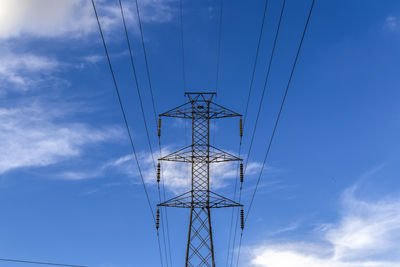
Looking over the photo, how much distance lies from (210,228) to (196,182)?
3749mm

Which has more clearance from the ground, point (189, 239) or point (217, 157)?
point (217, 157)

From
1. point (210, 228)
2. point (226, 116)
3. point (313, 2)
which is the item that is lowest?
point (313, 2)

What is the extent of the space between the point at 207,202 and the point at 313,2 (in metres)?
21.9

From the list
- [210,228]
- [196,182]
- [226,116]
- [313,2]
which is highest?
[226,116]

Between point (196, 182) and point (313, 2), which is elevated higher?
point (196, 182)

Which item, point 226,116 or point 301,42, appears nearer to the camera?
point 301,42

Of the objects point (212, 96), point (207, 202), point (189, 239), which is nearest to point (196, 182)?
point (207, 202)

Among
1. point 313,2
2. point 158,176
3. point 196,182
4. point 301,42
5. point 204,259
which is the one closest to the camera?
point 313,2

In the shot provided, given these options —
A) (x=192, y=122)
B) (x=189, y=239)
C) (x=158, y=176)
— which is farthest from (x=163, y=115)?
(x=189, y=239)

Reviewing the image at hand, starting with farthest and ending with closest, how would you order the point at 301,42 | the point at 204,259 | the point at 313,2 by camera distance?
the point at 204,259 < the point at 301,42 < the point at 313,2

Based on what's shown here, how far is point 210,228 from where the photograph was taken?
33.0 meters

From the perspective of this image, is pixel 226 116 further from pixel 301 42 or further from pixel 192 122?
pixel 301 42

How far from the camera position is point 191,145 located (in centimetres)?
3541

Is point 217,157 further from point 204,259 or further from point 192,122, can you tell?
point 204,259
